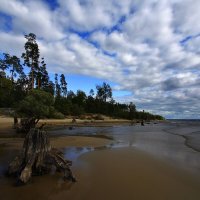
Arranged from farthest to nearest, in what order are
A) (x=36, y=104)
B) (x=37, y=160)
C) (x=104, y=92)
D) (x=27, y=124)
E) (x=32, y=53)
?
(x=104, y=92) < (x=32, y=53) < (x=27, y=124) < (x=36, y=104) < (x=37, y=160)

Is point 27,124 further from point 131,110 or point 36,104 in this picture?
point 131,110

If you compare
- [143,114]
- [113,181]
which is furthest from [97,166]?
[143,114]

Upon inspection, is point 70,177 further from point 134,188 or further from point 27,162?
point 134,188

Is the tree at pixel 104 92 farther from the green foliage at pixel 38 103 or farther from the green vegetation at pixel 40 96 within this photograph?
the green foliage at pixel 38 103

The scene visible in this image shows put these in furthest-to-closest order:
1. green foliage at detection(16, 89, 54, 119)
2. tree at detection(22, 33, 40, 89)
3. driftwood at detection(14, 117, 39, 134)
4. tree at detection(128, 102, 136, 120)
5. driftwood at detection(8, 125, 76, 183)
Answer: tree at detection(128, 102, 136, 120), tree at detection(22, 33, 40, 89), driftwood at detection(14, 117, 39, 134), green foliage at detection(16, 89, 54, 119), driftwood at detection(8, 125, 76, 183)

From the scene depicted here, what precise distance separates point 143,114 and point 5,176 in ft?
427

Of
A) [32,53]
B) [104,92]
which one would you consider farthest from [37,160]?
[104,92]

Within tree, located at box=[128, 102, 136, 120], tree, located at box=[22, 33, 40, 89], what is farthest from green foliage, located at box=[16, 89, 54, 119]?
tree, located at box=[128, 102, 136, 120]

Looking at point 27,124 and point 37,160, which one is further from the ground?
point 27,124

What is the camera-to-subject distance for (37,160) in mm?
8609

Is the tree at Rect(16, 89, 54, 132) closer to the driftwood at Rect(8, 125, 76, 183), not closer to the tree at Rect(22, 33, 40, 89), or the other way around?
the driftwood at Rect(8, 125, 76, 183)

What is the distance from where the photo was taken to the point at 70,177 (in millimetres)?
8289

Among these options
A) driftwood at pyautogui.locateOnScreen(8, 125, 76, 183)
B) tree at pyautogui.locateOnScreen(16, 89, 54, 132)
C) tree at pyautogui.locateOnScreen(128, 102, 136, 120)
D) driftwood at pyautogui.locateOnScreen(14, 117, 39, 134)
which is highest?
tree at pyautogui.locateOnScreen(128, 102, 136, 120)

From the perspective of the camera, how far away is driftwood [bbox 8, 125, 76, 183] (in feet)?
27.5
